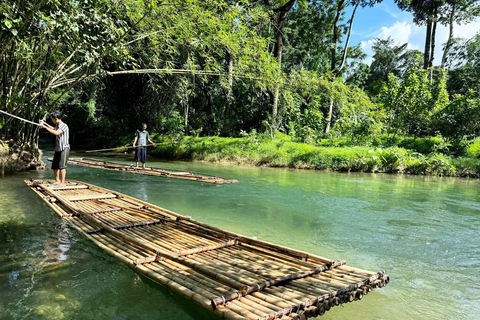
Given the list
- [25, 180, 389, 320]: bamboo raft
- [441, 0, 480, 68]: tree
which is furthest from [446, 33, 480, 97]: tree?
[25, 180, 389, 320]: bamboo raft

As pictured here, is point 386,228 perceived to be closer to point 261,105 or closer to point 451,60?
point 261,105

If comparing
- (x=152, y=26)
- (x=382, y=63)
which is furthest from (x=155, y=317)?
(x=382, y=63)

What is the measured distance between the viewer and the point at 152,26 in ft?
30.4

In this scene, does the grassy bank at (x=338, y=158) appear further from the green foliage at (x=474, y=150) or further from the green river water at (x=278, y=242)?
the green river water at (x=278, y=242)

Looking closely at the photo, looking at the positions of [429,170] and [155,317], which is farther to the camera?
[429,170]

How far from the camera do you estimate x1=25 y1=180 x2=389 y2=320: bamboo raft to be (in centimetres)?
235

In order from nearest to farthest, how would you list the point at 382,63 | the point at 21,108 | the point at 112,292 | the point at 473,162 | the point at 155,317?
the point at 155,317 → the point at 112,292 → the point at 21,108 → the point at 473,162 → the point at 382,63

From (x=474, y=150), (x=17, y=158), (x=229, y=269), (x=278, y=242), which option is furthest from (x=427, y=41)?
(x=229, y=269)

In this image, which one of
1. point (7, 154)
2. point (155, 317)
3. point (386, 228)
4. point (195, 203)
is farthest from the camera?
point (7, 154)

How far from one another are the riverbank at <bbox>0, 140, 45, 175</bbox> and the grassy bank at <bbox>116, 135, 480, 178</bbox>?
6989mm

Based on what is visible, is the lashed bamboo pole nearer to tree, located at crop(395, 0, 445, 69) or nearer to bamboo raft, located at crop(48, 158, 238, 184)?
bamboo raft, located at crop(48, 158, 238, 184)

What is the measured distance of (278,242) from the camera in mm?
4480

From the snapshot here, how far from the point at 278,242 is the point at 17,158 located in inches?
341

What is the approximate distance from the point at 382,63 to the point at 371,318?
39.6 metres
